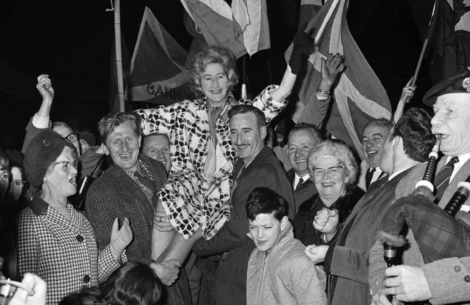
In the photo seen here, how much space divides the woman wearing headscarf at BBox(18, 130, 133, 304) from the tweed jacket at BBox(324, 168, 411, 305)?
5.51 ft

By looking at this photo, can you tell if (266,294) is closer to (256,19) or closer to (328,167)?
(328,167)

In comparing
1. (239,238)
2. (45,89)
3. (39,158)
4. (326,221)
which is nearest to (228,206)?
(239,238)

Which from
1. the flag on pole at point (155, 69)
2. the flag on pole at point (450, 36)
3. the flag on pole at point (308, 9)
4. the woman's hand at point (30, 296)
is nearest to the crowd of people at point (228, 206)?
the woman's hand at point (30, 296)

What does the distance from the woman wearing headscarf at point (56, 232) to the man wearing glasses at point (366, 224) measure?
60.7 inches

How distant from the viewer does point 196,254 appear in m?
5.09

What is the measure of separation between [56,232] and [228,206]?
4.60 feet

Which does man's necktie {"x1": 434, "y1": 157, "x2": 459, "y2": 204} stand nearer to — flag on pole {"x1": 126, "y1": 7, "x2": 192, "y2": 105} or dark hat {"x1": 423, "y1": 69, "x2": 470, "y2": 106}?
dark hat {"x1": 423, "y1": 69, "x2": 470, "y2": 106}

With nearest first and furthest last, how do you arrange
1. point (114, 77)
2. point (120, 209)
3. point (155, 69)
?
point (120, 209)
point (114, 77)
point (155, 69)

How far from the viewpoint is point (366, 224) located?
147 inches

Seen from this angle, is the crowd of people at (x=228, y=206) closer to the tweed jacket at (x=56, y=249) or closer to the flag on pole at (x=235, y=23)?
the tweed jacket at (x=56, y=249)

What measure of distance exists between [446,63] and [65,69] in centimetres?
1222

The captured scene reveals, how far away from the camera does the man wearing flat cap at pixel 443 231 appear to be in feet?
9.01

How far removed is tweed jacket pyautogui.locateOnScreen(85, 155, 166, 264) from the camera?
16.2 feet

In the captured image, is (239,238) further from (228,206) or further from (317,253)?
(317,253)
